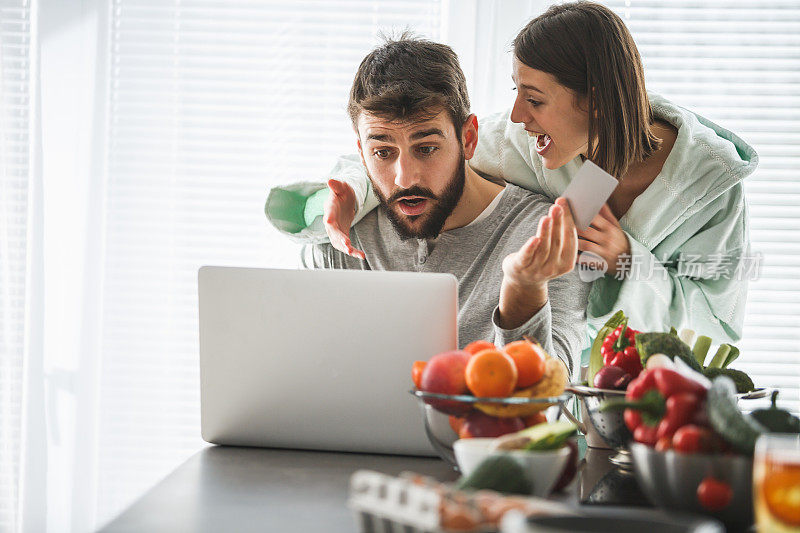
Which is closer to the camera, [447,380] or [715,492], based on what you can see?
[715,492]

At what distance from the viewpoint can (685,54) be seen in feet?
7.73

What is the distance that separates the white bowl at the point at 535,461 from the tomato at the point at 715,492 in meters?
0.15

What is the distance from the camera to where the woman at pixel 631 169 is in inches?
66.9

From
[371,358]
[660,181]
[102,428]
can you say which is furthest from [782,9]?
[102,428]

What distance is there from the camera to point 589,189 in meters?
1.19

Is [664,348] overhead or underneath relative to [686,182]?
underneath

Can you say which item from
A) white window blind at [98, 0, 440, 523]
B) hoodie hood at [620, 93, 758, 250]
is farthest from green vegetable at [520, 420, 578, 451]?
white window blind at [98, 0, 440, 523]

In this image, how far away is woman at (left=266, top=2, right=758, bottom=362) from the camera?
1.70 m

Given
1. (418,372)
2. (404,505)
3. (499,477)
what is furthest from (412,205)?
(404,505)

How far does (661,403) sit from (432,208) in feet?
3.72

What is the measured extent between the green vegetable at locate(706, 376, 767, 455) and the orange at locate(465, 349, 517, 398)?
227mm

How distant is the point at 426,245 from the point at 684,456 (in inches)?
49.5

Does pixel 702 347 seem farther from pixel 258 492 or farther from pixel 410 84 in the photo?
pixel 410 84

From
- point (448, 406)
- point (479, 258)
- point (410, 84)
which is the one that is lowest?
point (448, 406)
